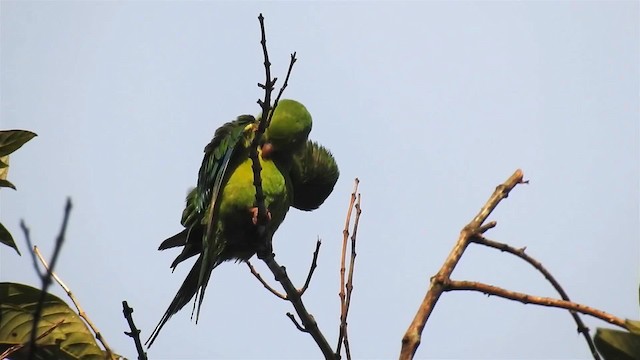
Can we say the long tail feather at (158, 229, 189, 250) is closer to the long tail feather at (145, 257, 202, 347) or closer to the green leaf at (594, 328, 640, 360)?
the long tail feather at (145, 257, 202, 347)

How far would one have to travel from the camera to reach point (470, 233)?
6.88 feet

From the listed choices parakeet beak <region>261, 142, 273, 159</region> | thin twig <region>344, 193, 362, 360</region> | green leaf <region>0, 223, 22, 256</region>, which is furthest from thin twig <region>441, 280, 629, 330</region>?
parakeet beak <region>261, 142, 273, 159</region>

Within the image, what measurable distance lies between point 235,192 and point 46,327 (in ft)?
7.11

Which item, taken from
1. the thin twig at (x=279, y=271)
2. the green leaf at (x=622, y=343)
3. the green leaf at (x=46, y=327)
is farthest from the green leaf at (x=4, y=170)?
the green leaf at (x=622, y=343)

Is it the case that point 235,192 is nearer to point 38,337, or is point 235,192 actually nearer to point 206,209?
point 206,209

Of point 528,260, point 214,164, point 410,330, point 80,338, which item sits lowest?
point 80,338

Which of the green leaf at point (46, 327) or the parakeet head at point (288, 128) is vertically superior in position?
the parakeet head at point (288, 128)

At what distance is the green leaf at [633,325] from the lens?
1.90 m

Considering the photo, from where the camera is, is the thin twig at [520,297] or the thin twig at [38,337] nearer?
A: the thin twig at [520,297]

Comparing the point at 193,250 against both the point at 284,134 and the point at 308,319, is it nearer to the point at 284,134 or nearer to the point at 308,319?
the point at 284,134

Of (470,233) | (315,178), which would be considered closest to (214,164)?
(315,178)

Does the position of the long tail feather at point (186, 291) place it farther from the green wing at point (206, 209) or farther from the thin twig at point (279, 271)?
the thin twig at point (279, 271)

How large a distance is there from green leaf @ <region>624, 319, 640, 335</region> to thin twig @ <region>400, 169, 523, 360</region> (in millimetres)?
444

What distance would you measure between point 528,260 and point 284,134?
304 centimetres
